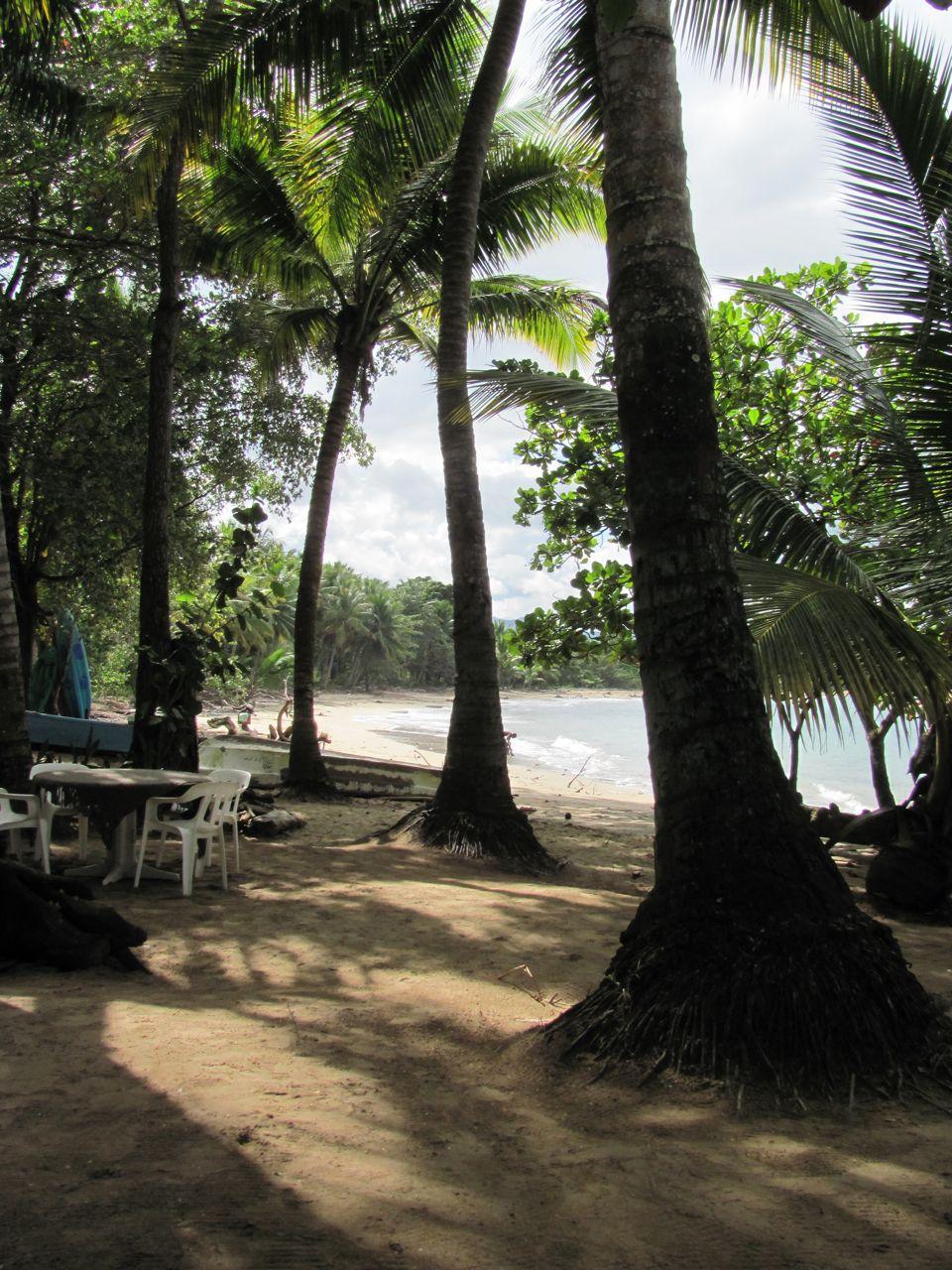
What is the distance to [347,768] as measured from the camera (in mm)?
16188

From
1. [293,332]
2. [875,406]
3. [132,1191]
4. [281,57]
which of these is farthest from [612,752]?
[132,1191]

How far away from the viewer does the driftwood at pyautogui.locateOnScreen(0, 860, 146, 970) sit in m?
4.05

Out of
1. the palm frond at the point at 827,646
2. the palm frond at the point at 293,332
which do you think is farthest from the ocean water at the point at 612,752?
the palm frond at the point at 293,332

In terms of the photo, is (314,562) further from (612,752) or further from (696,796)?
(612,752)

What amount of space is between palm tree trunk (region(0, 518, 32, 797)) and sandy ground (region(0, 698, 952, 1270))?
3188mm

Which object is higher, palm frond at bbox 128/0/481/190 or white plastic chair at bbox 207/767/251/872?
palm frond at bbox 128/0/481/190

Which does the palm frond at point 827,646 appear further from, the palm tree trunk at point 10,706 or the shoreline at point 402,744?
the shoreline at point 402,744

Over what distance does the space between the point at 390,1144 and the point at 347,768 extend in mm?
13919

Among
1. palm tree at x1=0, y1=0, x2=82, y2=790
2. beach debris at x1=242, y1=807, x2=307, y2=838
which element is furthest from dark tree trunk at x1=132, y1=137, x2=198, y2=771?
palm tree at x1=0, y1=0, x2=82, y2=790

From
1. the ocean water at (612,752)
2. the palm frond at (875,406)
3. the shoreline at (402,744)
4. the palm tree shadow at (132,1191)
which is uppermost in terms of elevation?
the palm frond at (875,406)

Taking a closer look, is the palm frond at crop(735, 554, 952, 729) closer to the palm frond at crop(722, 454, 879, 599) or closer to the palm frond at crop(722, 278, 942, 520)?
the palm frond at crop(722, 278, 942, 520)

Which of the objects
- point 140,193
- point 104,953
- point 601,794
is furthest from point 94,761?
point 601,794

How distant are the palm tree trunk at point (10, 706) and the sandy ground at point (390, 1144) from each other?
10.5 feet

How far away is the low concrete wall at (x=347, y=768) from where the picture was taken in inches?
531
